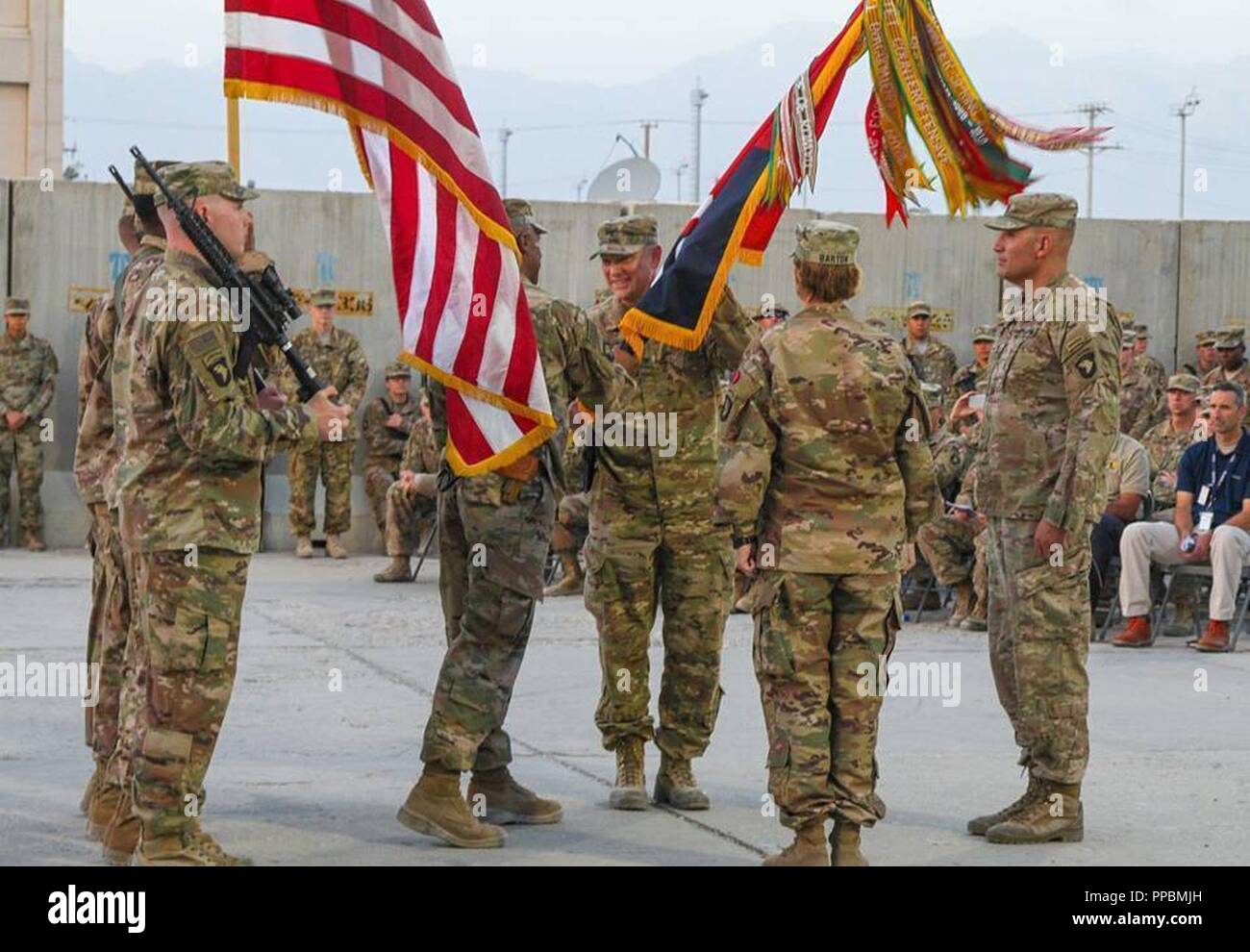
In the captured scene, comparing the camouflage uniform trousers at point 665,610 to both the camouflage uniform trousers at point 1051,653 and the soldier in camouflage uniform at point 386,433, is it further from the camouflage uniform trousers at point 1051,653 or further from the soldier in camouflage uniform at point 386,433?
the soldier in camouflage uniform at point 386,433

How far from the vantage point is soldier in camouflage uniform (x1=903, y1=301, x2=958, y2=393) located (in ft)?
61.3

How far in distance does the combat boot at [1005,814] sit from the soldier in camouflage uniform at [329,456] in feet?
36.4

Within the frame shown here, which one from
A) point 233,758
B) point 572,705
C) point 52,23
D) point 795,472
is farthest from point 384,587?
point 52,23

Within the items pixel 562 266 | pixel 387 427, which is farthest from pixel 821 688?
pixel 562 266

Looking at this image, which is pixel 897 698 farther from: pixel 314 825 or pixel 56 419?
pixel 56 419

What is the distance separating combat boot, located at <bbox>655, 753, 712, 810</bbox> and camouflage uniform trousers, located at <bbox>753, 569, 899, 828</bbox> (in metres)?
1.16

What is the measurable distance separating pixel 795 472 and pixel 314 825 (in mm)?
2234

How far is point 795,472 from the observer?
6.81 metres


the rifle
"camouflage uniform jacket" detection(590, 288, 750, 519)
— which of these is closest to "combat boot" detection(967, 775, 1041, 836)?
"camouflage uniform jacket" detection(590, 288, 750, 519)

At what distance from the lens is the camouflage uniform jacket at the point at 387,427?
18375mm

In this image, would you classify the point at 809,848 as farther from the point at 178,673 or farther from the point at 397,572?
the point at 397,572

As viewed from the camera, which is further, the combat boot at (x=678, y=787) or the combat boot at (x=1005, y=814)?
the combat boot at (x=678, y=787)

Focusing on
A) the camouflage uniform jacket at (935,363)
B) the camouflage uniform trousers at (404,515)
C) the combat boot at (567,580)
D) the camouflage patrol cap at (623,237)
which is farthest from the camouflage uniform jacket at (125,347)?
the camouflage uniform jacket at (935,363)

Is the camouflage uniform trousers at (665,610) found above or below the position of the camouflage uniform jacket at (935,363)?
below
